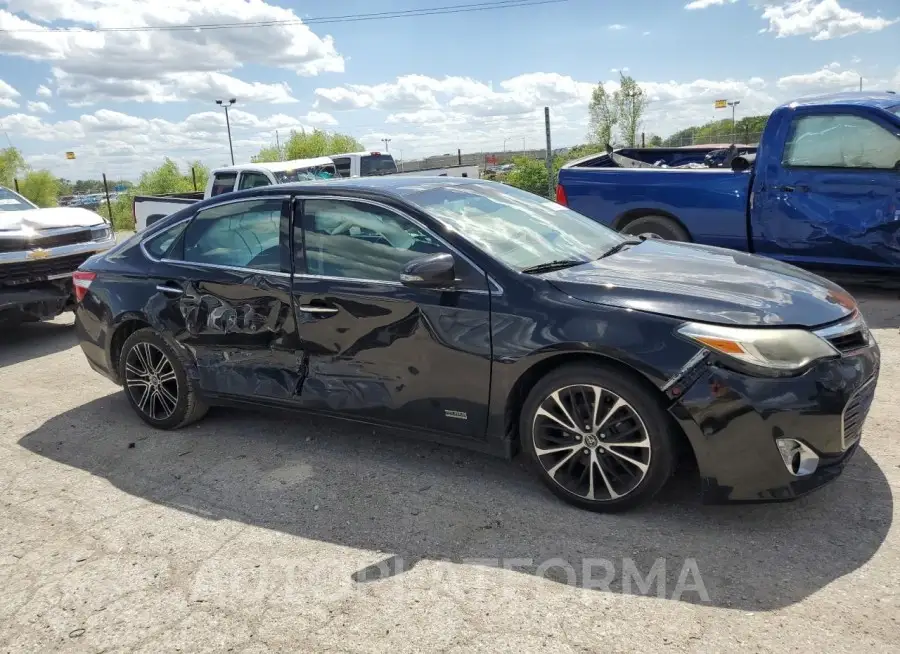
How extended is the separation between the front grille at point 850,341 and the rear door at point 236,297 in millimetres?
2714

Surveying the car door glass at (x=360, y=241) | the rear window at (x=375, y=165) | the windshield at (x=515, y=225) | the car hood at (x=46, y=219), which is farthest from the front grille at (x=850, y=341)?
the rear window at (x=375, y=165)

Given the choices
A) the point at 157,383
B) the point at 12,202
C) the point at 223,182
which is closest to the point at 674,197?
the point at 157,383

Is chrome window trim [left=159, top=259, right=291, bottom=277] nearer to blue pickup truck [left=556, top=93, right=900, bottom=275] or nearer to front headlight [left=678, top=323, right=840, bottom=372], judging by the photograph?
front headlight [left=678, top=323, right=840, bottom=372]

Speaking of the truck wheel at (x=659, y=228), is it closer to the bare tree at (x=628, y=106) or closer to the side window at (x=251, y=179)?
the side window at (x=251, y=179)

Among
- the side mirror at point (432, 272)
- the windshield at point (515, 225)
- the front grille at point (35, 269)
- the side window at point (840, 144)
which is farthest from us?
the front grille at point (35, 269)

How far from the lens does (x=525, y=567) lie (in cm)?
305

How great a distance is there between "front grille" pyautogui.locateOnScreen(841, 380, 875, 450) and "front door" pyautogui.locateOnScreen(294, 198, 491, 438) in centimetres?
155

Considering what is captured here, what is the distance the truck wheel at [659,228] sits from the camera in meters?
7.87

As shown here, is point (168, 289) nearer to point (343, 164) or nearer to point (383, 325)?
point (383, 325)

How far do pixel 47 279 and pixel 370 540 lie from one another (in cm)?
602

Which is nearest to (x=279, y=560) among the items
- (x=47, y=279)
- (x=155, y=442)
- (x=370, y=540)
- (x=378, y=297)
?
(x=370, y=540)

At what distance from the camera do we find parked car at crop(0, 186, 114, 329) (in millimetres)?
7496

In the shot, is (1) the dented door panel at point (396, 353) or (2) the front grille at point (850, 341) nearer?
(2) the front grille at point (850, 341)

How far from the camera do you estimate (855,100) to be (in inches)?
276
